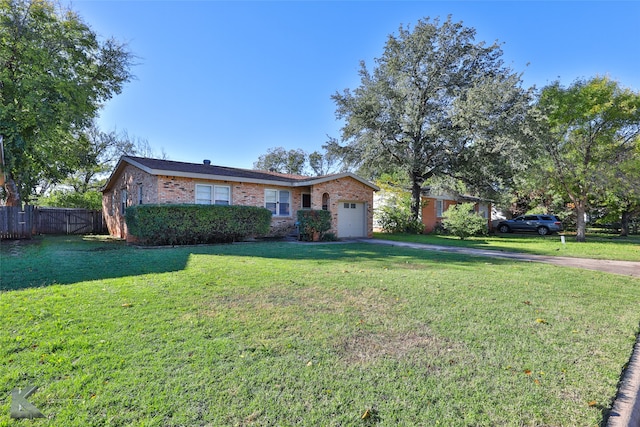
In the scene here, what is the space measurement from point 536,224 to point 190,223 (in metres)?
25.2

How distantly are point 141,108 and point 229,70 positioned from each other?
477 inches

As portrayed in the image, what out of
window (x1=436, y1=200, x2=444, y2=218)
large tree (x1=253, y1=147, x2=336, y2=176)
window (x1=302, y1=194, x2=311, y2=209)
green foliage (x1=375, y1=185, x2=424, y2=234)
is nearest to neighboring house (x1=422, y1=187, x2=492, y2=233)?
window (x1=436, y1=200, x2=444, y2=218)

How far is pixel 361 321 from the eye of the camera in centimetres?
410

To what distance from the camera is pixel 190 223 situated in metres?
12.0

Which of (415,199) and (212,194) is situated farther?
(415,199)

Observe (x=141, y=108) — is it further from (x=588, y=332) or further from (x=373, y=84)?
(x=588, y=332)

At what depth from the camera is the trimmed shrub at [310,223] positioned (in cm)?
1492

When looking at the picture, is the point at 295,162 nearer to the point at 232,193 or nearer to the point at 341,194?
the point at 341,194

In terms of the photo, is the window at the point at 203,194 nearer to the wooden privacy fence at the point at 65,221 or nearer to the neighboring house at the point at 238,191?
the neighboring house at the point at 238,191

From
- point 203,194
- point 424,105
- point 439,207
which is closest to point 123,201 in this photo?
point 203,194

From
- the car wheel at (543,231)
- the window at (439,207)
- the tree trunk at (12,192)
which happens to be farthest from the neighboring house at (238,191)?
the car wheel at (543,231)

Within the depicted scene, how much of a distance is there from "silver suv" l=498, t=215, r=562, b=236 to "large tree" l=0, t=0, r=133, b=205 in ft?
97.9

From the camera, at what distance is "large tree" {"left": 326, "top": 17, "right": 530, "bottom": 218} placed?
20.2 metres

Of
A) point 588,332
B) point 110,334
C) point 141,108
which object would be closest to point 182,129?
point 141,108
